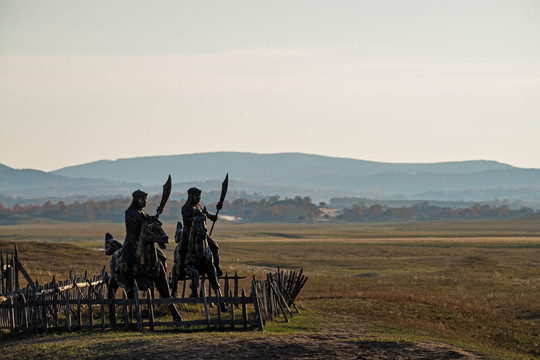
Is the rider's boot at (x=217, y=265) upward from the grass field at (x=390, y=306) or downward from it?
upward

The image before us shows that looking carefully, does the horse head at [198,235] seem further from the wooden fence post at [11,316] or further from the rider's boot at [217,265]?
the wooden fence post at [11,316]

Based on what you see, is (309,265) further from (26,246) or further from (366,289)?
(366,289)

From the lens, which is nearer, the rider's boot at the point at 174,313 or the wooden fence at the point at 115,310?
the wooden fence at the point at 115,310

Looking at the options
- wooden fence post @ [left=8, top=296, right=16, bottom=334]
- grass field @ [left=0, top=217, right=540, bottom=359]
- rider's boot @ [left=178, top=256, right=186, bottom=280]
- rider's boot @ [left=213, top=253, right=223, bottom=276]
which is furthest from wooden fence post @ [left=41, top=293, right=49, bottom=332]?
rider's boot @ [left=213, top=253, right=223, bottom=276]

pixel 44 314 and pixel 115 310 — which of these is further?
pixel 115 310

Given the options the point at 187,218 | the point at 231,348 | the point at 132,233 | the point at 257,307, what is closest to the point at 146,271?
the point at 132,233

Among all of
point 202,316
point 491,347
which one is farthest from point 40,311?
point 491,347

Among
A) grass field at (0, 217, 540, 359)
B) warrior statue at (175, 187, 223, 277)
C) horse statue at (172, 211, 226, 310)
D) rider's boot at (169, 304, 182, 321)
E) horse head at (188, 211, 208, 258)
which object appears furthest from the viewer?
warrior statue at (175, 187, 223, 277)

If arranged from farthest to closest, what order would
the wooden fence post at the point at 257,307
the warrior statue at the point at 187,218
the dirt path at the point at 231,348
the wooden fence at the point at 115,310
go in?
the warrior statue at the point at 187,218
the wooden fence post at the point at 257,307
the wooden fence at the point at 115,310
the dirt path at the point at 231,348

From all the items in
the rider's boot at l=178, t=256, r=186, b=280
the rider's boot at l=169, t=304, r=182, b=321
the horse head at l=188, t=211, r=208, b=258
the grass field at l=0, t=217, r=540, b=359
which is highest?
the horse head at l=188, t=211, r=208, b=258

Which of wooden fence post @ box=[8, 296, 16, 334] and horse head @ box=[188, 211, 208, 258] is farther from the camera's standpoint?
horse head @ box=[188, 211, 208, 258]

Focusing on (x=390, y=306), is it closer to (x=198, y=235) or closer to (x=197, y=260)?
(x=197, y=260)

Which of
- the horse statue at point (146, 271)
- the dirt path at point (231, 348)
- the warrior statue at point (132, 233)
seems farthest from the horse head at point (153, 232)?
the dirt path at point (231, 348)

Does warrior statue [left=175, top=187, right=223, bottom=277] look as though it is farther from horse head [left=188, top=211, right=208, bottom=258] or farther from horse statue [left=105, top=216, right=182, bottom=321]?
horse statue [left=105, top=216, right=182, bottom=321]
